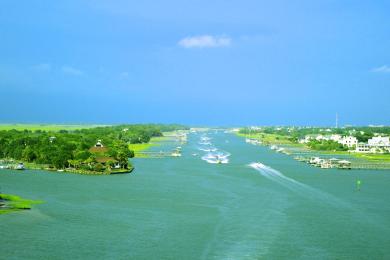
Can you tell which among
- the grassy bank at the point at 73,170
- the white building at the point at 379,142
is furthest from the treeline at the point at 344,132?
the grassy bank at the point at 73,170

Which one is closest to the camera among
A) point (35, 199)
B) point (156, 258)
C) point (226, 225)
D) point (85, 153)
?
point (156, 258)

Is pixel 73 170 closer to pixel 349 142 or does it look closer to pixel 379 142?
pixel 379 142

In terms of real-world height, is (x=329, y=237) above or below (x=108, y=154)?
below

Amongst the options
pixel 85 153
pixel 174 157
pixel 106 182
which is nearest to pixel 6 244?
pixel 106 182

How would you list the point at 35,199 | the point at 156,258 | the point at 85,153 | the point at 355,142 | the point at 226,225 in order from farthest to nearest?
the point at 355,142 → the point at 85,153 → the point at 35,199 → the point at 226,225 → the point at 156,258

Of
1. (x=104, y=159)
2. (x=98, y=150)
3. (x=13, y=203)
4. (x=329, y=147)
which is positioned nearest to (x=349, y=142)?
(x=329, y=147)

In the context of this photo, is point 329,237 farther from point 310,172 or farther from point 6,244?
point 310,172

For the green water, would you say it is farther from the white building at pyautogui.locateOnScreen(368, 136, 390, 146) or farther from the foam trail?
the white building at pyautogui.locateOnScreen(368, 136, 390, 146)
